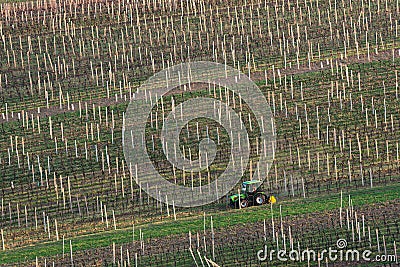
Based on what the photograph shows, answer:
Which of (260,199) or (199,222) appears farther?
(260,199)

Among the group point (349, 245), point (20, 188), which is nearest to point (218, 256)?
point (349, 245)

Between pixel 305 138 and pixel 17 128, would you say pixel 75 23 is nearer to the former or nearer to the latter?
pixel 17 128

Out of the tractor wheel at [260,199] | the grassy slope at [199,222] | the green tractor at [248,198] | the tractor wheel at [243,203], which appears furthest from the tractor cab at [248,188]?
the grassy slope at [199,222]

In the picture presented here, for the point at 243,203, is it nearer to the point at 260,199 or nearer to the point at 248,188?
the point at 260,199

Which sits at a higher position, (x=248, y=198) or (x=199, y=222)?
(x=248, y=198)

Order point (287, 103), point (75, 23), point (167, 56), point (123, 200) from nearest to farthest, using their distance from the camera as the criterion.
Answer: point (123, 200) < point (287, 103) < point (167, 56) < point (75, 23)

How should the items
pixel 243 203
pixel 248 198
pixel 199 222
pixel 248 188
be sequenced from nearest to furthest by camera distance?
1. pixel 199 222
2. pixel 243 203
3. pixel 248 198
4. pixel 248 188

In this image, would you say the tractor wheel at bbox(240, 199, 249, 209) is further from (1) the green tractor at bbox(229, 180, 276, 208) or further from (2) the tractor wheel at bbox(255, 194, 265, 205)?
(2) the tractor wheel at bbox(255, 194, 265, 205)

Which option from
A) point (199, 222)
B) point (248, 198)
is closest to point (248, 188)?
point (248, 198)
